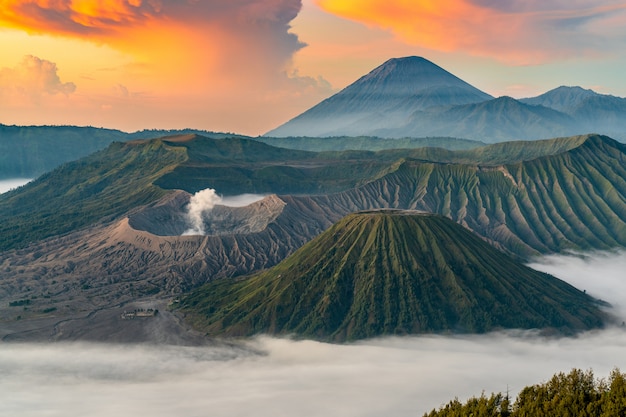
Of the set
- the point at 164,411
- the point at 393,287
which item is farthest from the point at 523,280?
the point at 164,411

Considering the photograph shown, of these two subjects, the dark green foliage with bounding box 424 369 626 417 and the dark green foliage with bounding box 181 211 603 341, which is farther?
the dark green foliage with bounding box 181 211 603 341

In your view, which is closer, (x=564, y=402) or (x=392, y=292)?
(x=564, y=402)

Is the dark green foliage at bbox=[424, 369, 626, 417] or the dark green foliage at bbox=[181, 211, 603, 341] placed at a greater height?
the dark green foliage at bbox=[181, 211, 603, 341]

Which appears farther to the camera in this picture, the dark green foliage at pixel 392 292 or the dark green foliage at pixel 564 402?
the dark green foliage at pixel 392 292

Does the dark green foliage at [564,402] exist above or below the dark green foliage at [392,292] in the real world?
below
